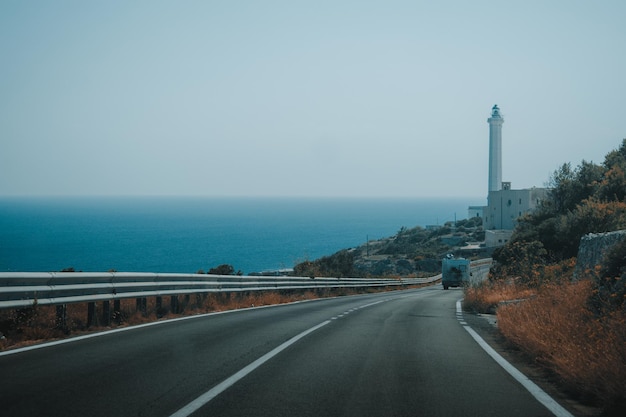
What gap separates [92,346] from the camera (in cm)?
1006

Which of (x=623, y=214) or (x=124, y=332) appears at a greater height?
(x=623, y=214)

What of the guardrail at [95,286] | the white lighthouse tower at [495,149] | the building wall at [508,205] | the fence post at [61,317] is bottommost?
the fence post at [61,317]

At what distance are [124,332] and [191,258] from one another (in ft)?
350

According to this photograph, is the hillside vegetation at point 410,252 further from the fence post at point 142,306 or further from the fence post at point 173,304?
the fence post at point 142,306

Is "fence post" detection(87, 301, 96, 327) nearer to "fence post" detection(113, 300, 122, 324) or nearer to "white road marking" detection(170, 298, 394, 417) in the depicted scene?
"fence post" detection(113, 300, 122, 324)

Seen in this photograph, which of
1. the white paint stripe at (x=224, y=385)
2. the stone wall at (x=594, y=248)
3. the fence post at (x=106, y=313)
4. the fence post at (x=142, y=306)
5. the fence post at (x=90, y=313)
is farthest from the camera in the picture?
the fence post at (x=142, y=306)

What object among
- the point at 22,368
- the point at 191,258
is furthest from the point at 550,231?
the point at 191,258

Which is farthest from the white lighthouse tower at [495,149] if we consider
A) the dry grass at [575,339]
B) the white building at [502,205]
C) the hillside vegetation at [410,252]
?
the dry grass at [575,339]

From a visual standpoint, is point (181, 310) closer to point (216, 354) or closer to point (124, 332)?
point (124, 332)

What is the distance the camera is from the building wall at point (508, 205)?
103 m

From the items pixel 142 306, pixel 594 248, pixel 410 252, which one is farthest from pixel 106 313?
pixel 410 252

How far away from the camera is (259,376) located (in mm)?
8078

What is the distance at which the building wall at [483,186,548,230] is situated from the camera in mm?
102938

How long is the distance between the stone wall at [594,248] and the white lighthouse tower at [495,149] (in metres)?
106
